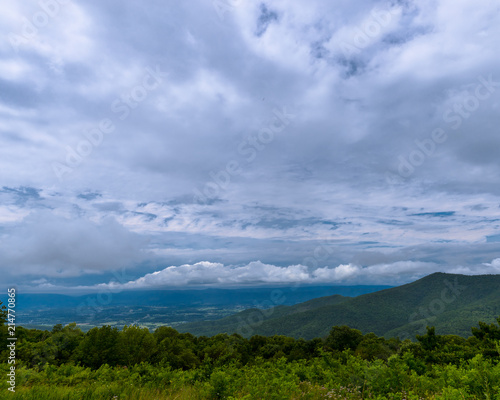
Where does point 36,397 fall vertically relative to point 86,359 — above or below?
above

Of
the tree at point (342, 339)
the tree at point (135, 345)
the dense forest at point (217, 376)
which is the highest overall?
the dense forest at point (217, 376)

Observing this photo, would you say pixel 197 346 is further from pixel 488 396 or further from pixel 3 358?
pixel 488 396

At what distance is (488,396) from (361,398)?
12.7 feet

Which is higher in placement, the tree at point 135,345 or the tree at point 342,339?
the tree at point 135,345

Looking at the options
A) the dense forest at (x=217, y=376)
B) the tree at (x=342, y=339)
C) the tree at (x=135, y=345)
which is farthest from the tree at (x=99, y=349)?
the tree at (x=342, y=339)

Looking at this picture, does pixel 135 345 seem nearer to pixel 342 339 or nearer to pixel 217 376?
pixel 217 376

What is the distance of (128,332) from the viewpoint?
3069 centimetres

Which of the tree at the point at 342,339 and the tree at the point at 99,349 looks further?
the tree at the point at 342,339

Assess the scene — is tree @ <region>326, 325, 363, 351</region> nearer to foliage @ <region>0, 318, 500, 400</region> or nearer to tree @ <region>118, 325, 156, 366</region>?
foliage @ <region>0, 318, 500, 400</region>

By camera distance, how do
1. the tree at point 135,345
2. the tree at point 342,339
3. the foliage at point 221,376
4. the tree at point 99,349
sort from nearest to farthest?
the foliage at point 221,376, the tree at point 99,349, the tree at point 135,345, the tree at point 342,339

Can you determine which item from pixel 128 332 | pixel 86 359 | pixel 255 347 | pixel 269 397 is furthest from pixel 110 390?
pixel 255 347

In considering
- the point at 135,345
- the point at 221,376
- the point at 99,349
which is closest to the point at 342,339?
the point at 135,345

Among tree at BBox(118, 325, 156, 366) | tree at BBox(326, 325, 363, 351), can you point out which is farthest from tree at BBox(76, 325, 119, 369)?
tree at BBox(326, 325, 363, 351)

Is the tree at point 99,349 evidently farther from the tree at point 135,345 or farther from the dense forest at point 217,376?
the tree at point 135,345
